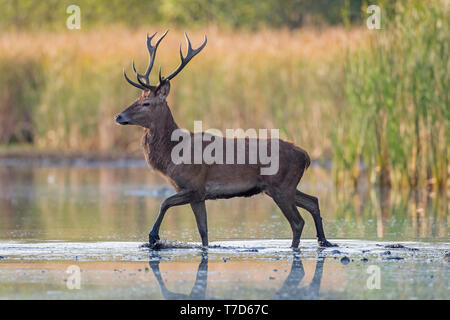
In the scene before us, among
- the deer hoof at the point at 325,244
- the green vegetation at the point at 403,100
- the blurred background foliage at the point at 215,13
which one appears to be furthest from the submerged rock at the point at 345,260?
the blurred background foliage at the point at 215,13

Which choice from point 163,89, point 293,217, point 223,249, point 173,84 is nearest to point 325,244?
point 293,217

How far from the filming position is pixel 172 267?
9594 millimetres

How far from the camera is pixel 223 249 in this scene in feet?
35.4

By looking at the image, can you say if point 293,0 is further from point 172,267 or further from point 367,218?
point 172,267

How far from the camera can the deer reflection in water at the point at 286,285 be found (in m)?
8.05

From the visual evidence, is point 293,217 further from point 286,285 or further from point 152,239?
point 286,285

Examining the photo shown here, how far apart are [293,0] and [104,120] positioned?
2007 centimetres

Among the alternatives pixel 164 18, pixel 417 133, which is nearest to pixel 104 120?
pixel 417 133

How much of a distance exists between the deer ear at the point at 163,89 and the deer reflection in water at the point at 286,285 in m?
1.96

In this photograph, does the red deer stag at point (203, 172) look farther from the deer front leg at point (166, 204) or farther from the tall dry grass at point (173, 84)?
the tall dry grass at point (173, 84)

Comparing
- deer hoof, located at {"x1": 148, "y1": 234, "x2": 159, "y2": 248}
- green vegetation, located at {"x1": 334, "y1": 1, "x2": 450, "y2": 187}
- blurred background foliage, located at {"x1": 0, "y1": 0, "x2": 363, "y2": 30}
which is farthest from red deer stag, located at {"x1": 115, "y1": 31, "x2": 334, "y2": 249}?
blurred background foliage, located at {"x1": 0, "y1": 0, "x2": 363, "y2": 30}

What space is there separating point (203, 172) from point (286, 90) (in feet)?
43.4

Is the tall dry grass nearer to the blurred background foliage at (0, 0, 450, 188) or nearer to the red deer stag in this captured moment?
the blurred background foliage at (0, 0, 450, 188)

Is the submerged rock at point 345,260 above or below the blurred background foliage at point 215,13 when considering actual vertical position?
below
